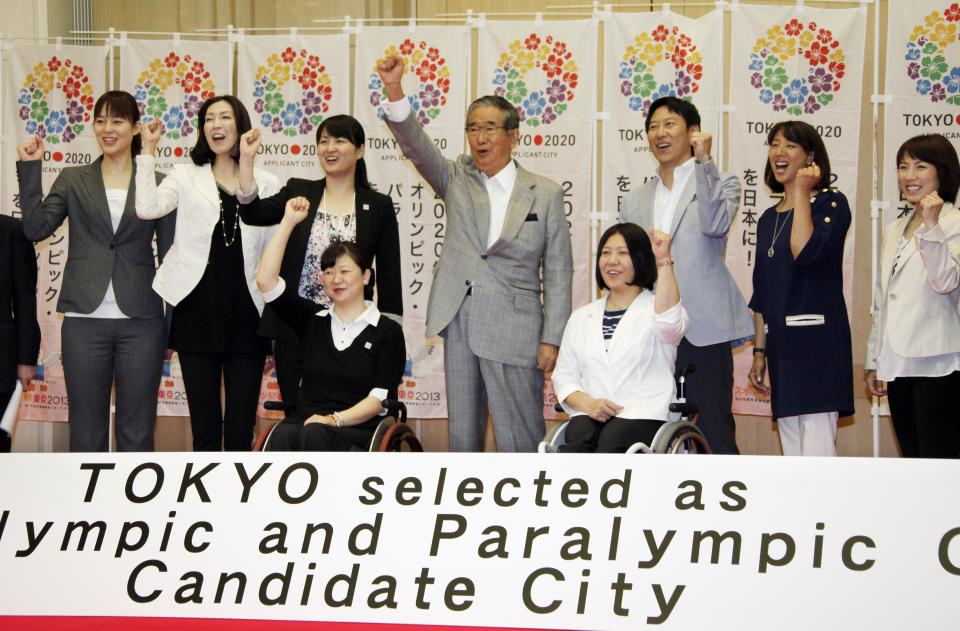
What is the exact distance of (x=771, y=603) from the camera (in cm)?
194

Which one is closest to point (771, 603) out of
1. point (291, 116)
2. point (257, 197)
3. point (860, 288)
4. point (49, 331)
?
point (257, 197)

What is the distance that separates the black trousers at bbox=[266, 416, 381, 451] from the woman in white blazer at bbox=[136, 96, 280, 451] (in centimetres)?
47

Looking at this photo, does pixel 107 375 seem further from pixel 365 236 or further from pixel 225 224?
pixel 365 236

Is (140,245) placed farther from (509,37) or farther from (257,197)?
(509,37)

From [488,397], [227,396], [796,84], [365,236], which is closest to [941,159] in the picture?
[796,84]

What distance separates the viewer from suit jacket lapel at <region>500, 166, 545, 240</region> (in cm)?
361

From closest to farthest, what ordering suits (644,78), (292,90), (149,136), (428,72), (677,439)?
(677,439) → (149,136) → (644,78) → (428,72) → (292,90)

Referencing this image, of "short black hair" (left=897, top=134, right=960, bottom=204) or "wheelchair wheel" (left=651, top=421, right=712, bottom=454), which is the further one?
"short black hair" (left=897, top=134, right=960, bottom=204)

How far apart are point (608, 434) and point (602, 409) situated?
0.10 metres

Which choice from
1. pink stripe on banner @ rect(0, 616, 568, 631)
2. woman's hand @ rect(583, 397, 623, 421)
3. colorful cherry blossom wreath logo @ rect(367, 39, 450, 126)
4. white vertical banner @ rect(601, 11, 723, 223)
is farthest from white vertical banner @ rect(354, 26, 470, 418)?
pink stripe on banner @ rect(0, 616, 568, 631)

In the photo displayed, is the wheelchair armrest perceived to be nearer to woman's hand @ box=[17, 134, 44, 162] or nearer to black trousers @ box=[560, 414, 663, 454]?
black trousers @ box=[560, 414, 663, 454]

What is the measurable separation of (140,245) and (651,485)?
2.47 meters

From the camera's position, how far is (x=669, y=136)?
369 centimetres

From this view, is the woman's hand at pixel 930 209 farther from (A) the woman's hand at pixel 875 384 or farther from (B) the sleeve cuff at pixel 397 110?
(B) the sleeve cuff at pixel 397 110
